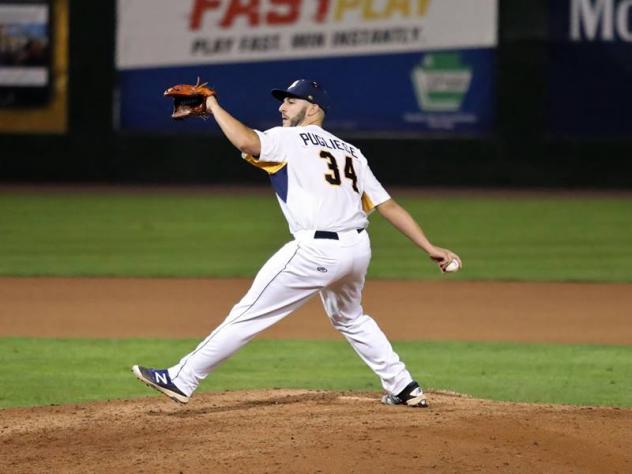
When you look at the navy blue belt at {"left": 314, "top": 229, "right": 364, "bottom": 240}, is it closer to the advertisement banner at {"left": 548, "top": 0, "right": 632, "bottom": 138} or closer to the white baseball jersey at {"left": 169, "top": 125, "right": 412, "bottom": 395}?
the white baseball jersey at {"left": 169, "top": 125, "right": 412, "bottom": 395}

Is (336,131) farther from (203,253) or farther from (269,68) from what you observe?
(203,253)

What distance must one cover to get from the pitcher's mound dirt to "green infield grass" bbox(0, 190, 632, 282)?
6642 mm

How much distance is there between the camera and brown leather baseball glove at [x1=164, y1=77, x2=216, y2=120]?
696cm

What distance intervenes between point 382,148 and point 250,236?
21.7ft

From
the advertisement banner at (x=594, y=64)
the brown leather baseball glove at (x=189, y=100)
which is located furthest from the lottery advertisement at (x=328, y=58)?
the brown leather baseball glove at (x=189, y=100)

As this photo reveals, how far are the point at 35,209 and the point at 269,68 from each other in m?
5.41

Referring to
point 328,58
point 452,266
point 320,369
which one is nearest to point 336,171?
point 452,266

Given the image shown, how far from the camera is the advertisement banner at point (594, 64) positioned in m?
23.3

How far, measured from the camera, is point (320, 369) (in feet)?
31.0

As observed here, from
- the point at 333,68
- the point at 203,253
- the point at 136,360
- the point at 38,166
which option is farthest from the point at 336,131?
the point at 136,360

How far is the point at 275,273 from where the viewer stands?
7.14 m

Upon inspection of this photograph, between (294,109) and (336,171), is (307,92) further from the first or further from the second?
(336,171)

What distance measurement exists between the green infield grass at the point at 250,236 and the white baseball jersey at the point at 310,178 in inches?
270

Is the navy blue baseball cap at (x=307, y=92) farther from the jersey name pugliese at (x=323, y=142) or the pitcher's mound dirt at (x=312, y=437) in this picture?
the pitcher's mound dirt at (x=312, y=437)
